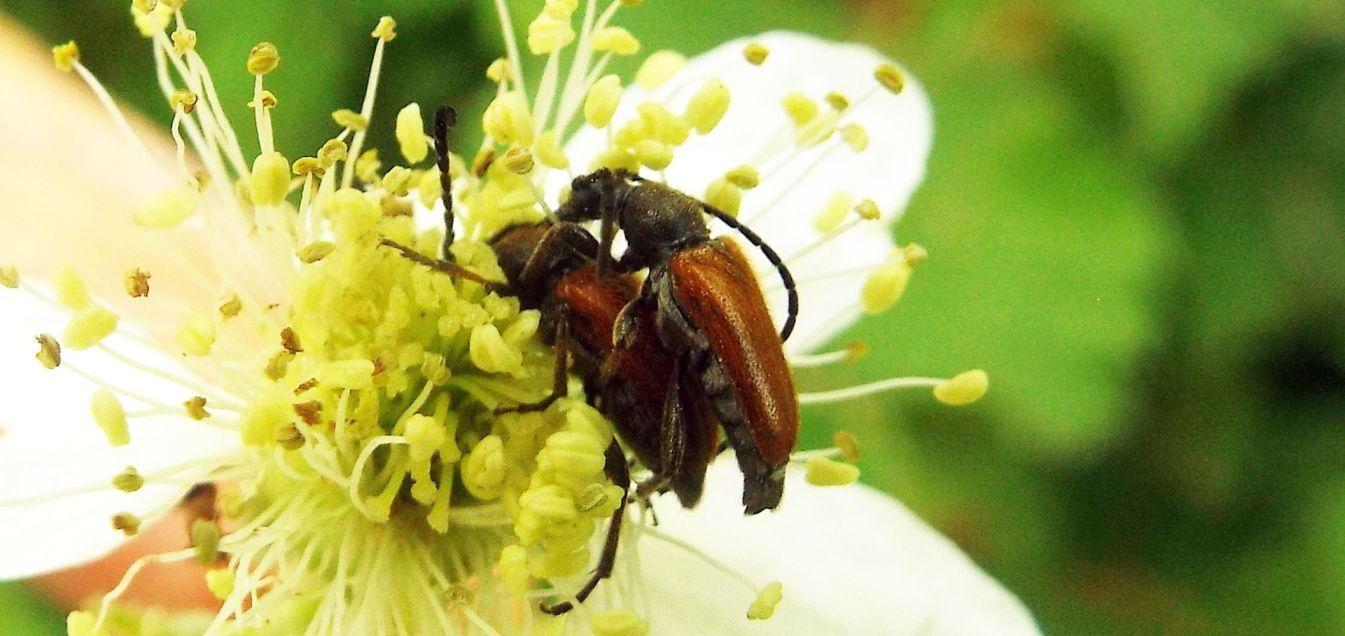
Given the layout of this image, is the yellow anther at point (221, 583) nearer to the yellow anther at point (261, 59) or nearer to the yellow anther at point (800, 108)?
the yellow anther at point (261, 59)

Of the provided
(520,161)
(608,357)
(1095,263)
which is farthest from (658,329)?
(1095,263)

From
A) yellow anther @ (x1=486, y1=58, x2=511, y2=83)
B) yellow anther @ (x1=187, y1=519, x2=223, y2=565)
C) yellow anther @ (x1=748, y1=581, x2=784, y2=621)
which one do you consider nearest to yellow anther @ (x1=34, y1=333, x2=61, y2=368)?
yellow anther @ (x1=187, y1=519, x2=223, y2=565)

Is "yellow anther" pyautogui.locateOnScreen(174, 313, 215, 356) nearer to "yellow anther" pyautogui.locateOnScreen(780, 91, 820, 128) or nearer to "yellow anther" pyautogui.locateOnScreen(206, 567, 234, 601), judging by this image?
"yellow anther" pyautogui.locateOnScreen(206, 567, 234, 601)

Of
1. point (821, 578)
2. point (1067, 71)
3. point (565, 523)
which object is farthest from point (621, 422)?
point (1067, 71)

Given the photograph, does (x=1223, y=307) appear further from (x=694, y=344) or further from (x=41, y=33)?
(x=41, y=33)

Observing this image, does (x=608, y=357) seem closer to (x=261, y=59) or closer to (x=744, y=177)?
(x=744, y=177)

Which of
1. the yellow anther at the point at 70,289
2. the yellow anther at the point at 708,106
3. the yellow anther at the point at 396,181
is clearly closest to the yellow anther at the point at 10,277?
the yellow anther at the point at 70,289
